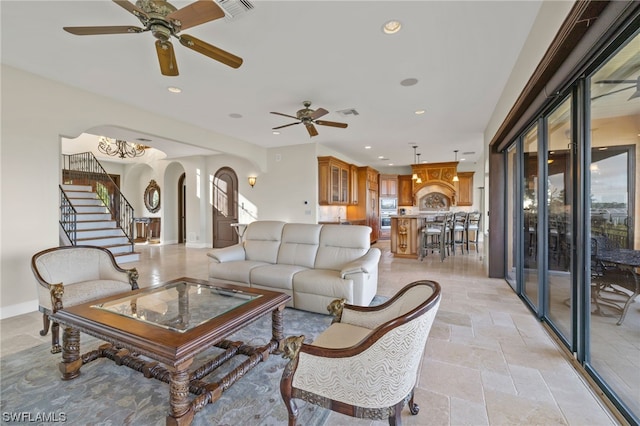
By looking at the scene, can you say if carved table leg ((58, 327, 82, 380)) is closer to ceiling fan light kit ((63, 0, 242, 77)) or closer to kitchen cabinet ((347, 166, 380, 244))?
ceiling fan light kit ((63, 0, 242, 77))

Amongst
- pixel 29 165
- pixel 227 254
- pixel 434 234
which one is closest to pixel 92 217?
pixel 29 165

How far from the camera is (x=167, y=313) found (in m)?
1.98

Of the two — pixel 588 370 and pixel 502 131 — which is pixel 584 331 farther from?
pixel 502 131

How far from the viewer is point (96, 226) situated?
6.67 m

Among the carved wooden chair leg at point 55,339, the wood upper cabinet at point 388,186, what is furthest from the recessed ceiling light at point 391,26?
the wood upper cabinet at point 388,186

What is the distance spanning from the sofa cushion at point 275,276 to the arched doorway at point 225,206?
5221 millimetres

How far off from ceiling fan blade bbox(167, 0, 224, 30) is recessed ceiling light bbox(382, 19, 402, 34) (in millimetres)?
1450

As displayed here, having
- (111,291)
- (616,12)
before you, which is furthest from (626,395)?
(111,291)

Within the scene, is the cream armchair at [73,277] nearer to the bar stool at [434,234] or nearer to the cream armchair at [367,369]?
the cream armchair at [367,369]

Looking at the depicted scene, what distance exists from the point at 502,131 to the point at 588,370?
296 centimetres

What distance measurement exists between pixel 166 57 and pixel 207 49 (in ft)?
1.24

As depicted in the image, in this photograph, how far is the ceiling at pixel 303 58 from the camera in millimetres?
2303

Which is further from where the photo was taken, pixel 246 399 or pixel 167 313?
pixel 167 313

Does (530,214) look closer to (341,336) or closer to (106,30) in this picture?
(341,336)
